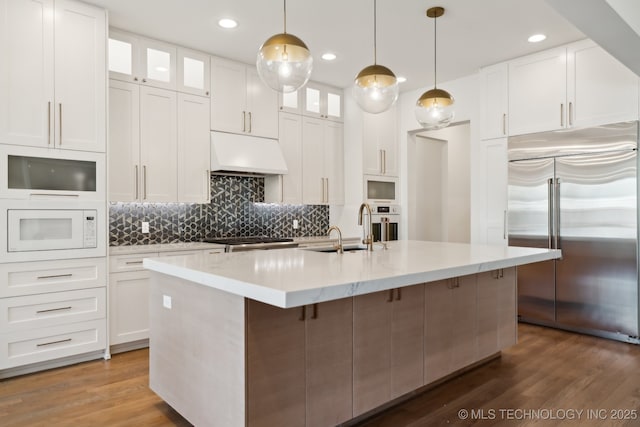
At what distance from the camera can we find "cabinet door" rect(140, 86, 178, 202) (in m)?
4.03

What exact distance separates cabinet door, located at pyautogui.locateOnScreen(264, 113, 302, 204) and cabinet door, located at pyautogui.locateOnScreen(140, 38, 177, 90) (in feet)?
4.51

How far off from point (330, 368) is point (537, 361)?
6.86 ft

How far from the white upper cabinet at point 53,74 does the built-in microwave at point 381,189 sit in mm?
3240

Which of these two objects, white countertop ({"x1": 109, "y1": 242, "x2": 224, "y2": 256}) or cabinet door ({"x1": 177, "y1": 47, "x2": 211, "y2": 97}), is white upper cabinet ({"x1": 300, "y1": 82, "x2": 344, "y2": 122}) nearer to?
cabinet door ({"x1": 177, "y1": 47, "x2": 211, "y2": 97})

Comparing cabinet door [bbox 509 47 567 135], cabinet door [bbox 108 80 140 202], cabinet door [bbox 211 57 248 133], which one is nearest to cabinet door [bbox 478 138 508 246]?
cabinet door [bbox 509 47 567 135]

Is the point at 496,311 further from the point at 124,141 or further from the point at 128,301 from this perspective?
the point at 124,141

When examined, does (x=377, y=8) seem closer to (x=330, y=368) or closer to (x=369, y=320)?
A: (x=369, y=320)

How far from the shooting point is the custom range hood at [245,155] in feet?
14.5

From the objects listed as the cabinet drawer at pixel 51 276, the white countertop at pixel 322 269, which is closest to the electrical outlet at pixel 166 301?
the white countertop at pixel 322 269

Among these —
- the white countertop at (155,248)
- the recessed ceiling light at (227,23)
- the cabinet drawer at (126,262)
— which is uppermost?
the recessed ceiling light at (227,23)

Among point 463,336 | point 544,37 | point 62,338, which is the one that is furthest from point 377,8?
point 62,338

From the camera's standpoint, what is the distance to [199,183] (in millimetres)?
4410

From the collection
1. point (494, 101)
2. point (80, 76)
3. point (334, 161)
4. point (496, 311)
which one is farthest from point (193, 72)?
point (496, 311)

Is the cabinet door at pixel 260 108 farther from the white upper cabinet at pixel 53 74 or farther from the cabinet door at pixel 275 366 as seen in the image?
the cabinet door at pixel 275 366
